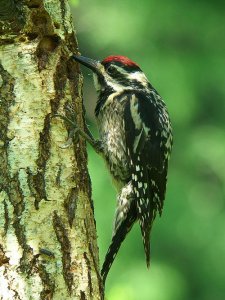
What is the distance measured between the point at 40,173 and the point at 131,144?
1363mm

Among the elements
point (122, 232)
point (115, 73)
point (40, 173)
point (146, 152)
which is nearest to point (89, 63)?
point (115, 73)

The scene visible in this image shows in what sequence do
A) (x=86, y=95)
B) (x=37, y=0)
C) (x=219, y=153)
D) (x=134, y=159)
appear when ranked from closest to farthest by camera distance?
(x=37, y=0), (x=134, y=159), (x=219, y=153), (x=86, y=95)

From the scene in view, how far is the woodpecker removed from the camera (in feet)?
16.1

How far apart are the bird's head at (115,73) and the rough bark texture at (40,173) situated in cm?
109

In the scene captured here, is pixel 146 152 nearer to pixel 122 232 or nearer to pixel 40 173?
pixel 122 232

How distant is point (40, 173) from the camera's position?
3662 mm

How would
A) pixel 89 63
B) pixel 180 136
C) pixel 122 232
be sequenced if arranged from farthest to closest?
pixel 180 136 → pixel 122 232 → pixel 89 63

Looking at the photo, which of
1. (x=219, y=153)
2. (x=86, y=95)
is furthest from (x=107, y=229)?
(x=86, y=95)

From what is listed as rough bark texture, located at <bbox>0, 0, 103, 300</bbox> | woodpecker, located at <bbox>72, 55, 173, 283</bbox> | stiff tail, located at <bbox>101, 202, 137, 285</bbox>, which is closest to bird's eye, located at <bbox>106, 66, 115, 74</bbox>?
woodpecker, located at <bbox>72, 55, 173, 283</bbox>

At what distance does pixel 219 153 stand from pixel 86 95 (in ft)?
7.66

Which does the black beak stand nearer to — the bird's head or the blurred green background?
the bird's head

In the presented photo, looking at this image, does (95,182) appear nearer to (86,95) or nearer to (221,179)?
(221,179)

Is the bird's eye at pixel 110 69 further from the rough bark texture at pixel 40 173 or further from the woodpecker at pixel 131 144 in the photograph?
the rough bark texture at pixel 40 173

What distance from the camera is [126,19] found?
9016mm
